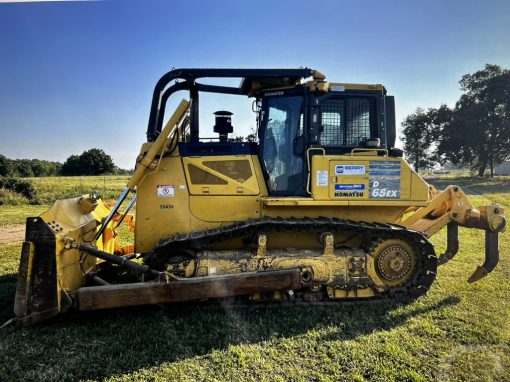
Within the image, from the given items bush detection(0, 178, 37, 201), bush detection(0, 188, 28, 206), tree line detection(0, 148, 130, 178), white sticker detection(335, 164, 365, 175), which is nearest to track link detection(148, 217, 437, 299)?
white sticker detection(335, 164, 365, 175)

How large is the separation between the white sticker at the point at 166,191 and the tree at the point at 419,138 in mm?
48632

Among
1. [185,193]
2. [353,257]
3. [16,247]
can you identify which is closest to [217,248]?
[185,193]

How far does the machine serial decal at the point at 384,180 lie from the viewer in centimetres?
573

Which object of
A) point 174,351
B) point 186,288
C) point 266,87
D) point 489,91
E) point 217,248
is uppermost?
point 489,91

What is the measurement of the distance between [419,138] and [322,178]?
4887cm

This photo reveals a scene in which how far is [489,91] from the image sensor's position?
140ft

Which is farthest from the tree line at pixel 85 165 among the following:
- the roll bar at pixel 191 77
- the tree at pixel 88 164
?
the roll bar at pixel 191 77

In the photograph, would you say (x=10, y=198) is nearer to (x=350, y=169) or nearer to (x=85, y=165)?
(x=350, y=169)

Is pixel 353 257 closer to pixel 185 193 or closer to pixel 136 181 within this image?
pixel 185 193

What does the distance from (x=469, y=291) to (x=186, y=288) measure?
15.2ft

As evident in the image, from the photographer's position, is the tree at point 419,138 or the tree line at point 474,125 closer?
the tree line at point 474,125

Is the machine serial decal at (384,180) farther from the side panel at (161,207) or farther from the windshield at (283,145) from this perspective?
the side panel at (161,207)

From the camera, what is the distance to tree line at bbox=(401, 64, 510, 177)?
4184 cm

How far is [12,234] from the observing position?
464 inches
